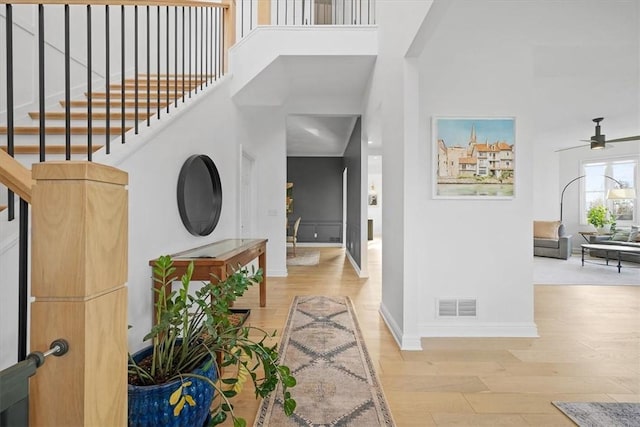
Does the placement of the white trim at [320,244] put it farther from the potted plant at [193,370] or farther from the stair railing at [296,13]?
the potted plant at [193,370]

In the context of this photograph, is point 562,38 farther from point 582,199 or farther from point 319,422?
point 582,199

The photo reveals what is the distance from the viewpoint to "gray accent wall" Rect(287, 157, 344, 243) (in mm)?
9688

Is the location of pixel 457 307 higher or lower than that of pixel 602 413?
higher

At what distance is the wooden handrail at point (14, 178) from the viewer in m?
0.76

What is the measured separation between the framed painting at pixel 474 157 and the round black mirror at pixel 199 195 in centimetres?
208

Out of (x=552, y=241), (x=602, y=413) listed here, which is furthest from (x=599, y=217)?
(x=602, y=413)

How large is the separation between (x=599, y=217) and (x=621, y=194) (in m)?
0.67

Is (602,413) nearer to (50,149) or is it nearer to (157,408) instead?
(157,408)

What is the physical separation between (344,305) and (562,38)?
10.2ft

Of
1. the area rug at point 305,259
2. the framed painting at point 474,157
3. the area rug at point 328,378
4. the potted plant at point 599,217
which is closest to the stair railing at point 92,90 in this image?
the area rug at point 328,378

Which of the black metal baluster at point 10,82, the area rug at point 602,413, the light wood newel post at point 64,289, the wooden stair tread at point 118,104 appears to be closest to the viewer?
the light wood newel post at point 64,289

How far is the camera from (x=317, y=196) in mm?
9742

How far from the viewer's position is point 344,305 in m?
3.68

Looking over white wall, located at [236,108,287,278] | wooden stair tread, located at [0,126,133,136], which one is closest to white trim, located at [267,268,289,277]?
white wall, located at [236,108,287,278]
